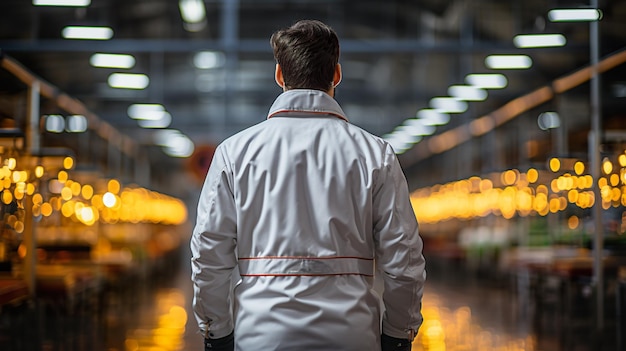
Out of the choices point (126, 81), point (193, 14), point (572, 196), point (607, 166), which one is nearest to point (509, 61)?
point (572, 196)

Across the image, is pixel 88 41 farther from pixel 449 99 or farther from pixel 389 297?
pixel 389 297

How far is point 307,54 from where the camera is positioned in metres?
1.99

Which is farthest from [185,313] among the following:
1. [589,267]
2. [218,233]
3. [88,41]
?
[218,233]

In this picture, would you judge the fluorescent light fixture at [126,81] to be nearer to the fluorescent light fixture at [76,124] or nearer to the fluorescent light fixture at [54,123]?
the fluorescent light fixture at [76,124]

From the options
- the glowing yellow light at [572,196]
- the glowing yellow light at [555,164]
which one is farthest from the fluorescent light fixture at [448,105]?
the glowing yellow light at [572,196]

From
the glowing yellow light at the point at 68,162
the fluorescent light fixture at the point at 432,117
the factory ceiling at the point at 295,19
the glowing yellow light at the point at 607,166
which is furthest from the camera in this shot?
the fluorescent light fixture at the point at 432,117

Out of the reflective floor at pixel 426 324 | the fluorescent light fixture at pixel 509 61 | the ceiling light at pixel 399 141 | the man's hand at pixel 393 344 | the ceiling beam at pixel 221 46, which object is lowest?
the reflective floor at pixel 426 324

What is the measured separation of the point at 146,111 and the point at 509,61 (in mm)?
8632

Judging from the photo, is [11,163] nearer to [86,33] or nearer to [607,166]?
[86,33]

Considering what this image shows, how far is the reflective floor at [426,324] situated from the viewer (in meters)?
8.57

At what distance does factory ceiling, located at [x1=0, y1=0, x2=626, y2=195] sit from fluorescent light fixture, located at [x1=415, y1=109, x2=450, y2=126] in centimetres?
48

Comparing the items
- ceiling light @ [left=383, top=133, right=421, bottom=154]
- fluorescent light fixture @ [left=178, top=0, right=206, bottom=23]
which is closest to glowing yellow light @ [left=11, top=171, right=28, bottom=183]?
fluorescent light fixture @ [left=178, top=0, right=206, bottom=23]

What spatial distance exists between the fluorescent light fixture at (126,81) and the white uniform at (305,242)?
568 inches

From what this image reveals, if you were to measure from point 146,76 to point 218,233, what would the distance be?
48.3ft
